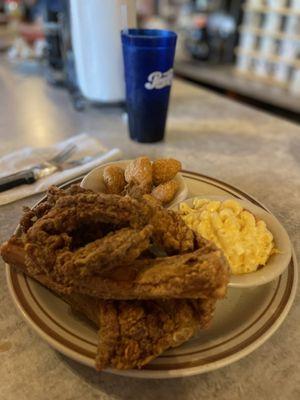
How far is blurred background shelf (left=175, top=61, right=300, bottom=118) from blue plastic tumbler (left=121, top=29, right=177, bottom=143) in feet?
3.91

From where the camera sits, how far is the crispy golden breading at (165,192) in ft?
1.94

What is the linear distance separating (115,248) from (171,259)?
0.22 feet

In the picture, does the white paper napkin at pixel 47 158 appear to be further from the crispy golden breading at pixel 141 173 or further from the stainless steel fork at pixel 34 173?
the crispy golden breading at pixel 141 173

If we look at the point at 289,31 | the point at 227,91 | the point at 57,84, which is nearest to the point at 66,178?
the point at 57,84

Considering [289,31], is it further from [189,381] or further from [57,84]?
[189,381]

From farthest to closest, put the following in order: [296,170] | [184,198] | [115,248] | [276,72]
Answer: [276,72], [296,170], [184,198], [115,248]

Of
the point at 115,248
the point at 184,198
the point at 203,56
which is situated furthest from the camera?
the point at 203,56

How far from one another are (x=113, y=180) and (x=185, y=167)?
0.92ft

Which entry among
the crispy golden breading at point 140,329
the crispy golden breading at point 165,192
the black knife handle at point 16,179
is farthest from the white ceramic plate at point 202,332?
the black knife handle at point 16,179

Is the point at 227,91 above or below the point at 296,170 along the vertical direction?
below

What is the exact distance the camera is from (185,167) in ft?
2.77

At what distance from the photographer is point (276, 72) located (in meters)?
1.94

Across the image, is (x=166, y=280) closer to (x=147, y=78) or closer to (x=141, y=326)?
(x=141, y=326)

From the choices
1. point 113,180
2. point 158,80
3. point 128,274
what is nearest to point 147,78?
point 158,80
